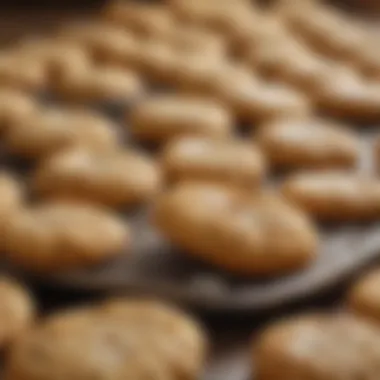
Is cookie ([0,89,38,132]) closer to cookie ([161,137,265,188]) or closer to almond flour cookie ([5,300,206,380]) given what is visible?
cookie ([161,137,265,188])

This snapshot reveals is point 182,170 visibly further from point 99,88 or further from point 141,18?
point 141,18

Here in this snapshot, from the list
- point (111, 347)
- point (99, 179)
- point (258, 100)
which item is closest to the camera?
point (111, 347)

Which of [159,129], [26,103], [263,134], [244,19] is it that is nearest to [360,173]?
[263,134]

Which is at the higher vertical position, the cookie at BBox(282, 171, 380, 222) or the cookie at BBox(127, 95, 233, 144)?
the cookie at BBox(127, 95, 233, 144)

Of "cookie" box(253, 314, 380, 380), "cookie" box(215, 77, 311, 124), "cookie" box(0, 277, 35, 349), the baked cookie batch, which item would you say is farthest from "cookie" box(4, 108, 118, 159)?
"cookie" box(253, 314, 380, 380)

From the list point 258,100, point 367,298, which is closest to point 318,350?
point 367,298

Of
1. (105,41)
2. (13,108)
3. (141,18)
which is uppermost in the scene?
(141,18)

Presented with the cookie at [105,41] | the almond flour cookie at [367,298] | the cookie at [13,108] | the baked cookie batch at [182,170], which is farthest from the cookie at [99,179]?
the cookie at [105,41]

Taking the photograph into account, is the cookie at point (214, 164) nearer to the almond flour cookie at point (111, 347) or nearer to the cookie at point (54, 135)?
the cookie at point (54, 135)
